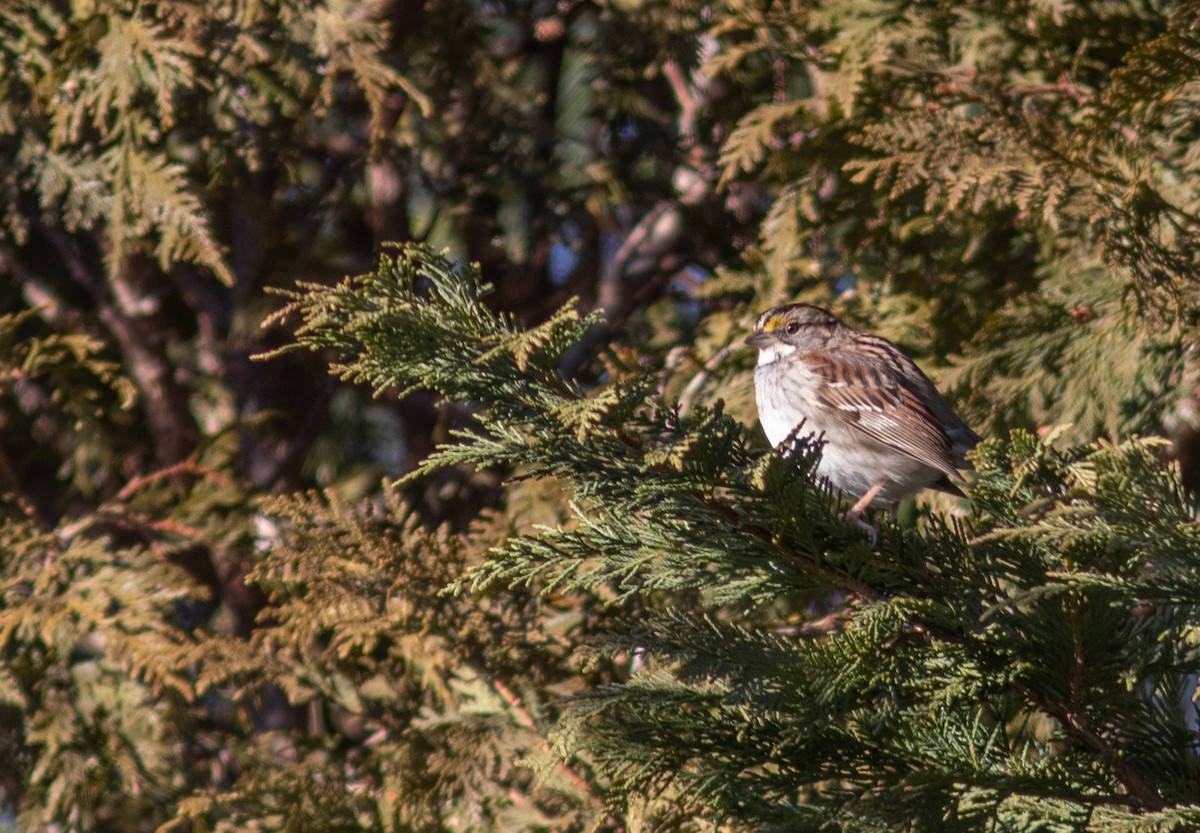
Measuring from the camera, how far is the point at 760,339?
3154mm

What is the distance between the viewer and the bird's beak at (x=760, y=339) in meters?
3.15

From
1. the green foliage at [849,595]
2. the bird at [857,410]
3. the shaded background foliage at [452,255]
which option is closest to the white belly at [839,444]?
the bird at [857,410]

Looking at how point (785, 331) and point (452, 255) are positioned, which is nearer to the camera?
point (785, 331)

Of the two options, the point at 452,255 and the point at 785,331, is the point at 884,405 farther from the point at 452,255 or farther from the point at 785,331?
the point at 452,255

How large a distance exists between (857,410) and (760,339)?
30 cm

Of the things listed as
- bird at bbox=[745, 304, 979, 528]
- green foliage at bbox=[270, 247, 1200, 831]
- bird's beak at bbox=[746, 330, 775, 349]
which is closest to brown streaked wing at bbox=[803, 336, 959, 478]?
bird at bbox=[745, 304, 979, 528]

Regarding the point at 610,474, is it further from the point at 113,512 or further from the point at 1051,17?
the point at 113,512

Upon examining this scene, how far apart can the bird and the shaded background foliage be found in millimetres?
111

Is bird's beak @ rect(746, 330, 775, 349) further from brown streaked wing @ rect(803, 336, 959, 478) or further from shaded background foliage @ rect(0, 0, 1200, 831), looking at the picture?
shaded background foliage @ rect(0, 0, 1200, 831)

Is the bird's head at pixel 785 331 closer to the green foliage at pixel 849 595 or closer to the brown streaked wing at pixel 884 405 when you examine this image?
the brown streaked wing at pixel 884 405

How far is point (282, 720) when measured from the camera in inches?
149

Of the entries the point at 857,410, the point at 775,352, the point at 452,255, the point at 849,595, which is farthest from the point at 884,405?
the point at 452,255

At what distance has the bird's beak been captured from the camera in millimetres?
3152

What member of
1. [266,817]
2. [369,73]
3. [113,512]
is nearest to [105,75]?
[369,73]
